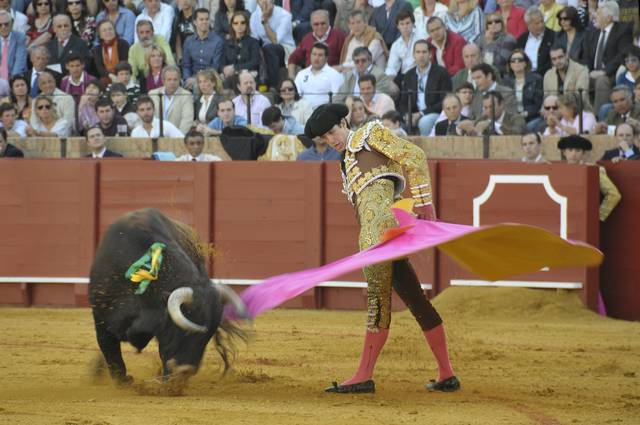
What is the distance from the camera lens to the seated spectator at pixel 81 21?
41.9 feet

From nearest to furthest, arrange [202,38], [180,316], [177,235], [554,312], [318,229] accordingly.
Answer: [180,316]
[177,235]
[554,312]
[318,229]
[202,38]

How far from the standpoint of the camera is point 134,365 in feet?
22.0

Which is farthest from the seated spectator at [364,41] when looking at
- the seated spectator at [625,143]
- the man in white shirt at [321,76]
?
the seated spectator at [625,143]

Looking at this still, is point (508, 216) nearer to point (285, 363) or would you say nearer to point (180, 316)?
point (285, 363)

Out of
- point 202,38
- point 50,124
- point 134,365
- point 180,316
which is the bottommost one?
point 134,365

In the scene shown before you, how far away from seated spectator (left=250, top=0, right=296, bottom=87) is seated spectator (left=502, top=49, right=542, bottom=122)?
243 cm

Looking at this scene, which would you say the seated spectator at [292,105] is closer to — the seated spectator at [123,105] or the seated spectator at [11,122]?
the seated spectator at [123,105]

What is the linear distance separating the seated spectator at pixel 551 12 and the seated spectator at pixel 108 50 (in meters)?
4.33

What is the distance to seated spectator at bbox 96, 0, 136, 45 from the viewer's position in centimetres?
1259

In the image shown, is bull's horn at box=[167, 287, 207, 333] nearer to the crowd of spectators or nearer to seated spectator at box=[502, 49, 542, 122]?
the crowd of spectators

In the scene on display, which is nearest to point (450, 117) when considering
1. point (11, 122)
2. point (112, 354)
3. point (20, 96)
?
point (11, 122)

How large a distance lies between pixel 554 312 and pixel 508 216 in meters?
0.86

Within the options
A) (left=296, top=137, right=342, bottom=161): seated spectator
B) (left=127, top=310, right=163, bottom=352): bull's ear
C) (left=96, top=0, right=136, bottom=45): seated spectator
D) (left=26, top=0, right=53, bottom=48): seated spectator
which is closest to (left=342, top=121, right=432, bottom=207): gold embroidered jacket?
(left=127, top=310, right=163, bottom=352): bull's ear

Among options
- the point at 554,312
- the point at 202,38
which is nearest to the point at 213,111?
the point at 202,38
